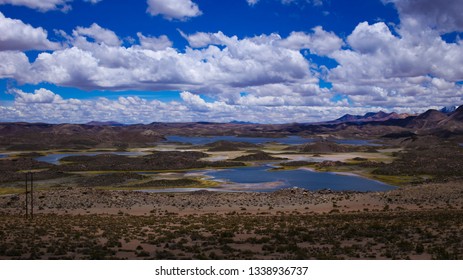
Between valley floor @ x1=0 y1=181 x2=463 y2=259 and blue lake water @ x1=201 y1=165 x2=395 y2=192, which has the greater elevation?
valley floor @ x1=0 y1=181 x2=463 y2=259

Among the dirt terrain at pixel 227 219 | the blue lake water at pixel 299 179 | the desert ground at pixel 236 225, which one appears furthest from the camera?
the blue lake water at pixel 299 179

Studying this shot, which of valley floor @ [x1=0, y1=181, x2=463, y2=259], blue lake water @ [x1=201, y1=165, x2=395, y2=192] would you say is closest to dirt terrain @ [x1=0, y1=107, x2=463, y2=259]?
valley floor @ [x1=0, y1=181, x2=463, y2=259]

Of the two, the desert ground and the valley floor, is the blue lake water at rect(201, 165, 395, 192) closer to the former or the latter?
the desert ground

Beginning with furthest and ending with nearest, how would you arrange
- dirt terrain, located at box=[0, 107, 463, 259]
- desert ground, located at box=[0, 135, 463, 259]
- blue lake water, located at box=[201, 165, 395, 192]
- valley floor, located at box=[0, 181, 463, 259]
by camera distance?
blue lake water, located at box=[201, 165, 395, 192] → dirt terrain, located at box=[0, 107, 463, 259] → desert ground, located at box=[0, 135, 463, 259] → valley floor, located at box=[0, 181, 463, 259]

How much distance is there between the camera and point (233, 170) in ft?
355

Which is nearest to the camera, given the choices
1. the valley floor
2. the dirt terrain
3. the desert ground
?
the valley floor

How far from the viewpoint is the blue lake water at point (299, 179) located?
7769 cm

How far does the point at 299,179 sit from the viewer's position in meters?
89.4

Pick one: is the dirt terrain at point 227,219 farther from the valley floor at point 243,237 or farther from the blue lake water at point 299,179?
the blue lake water at point 299,179

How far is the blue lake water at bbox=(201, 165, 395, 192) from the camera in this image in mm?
77688

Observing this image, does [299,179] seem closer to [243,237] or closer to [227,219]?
[227,219]

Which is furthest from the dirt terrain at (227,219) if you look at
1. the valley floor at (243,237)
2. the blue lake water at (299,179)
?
the blue lake water at (299,179)

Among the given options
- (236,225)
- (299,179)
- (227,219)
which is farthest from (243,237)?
(299,179)

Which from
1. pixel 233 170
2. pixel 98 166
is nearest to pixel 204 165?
pixel 233 170
